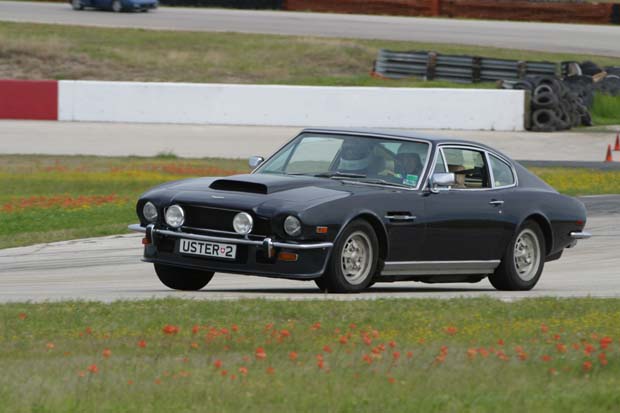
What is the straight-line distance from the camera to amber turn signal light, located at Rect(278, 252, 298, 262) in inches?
349

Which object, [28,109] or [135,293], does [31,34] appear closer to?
[28,109]

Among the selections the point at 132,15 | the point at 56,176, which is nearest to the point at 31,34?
the point at 132,15

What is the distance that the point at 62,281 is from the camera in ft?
35.7

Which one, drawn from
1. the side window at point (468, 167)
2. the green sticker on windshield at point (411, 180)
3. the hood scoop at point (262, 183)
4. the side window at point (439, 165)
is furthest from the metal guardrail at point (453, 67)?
the hood scoop at point (262, 183)

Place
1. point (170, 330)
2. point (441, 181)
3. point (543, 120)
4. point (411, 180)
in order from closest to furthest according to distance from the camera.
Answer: point (170, 330) → point (441, 181) → point (411, 180) → point (543, 120)

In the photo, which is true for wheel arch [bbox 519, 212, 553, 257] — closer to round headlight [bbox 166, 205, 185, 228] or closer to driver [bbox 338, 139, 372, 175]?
driver [bbox 338, 139, 372, 175]

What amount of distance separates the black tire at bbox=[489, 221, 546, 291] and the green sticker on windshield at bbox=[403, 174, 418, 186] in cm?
113

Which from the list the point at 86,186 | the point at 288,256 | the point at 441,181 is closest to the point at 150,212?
the point at 288,256

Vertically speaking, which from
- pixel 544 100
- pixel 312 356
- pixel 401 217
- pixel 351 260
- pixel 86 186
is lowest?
pixel 86 186

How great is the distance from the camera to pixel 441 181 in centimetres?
974

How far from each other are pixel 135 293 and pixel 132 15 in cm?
3751

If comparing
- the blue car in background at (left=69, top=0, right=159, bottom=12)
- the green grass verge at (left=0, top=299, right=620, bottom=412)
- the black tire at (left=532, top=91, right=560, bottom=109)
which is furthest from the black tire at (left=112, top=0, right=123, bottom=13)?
the green grass verge at (left=0, top=299, right=620, bottom=412)

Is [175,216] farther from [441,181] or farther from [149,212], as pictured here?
[441,181]

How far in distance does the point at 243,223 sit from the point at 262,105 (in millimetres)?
19615
